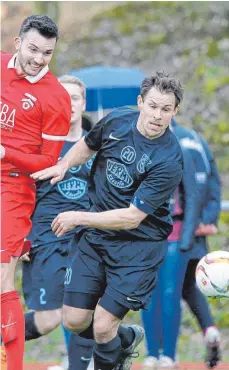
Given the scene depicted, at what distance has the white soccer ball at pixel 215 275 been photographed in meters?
5.93

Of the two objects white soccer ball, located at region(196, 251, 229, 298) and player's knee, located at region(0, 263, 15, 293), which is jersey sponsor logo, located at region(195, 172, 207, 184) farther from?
player's knee, located at region(0, 263, 15, 293)

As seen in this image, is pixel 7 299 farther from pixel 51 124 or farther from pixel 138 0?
pixel 138 0

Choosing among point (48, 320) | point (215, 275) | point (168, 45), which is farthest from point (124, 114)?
point (168, 45)

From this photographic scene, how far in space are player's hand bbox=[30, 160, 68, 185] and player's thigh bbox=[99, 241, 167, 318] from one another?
1.85ft

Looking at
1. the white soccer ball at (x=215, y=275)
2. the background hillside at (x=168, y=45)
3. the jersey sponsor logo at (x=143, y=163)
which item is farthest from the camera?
the background hillside at (x=168, y=45)

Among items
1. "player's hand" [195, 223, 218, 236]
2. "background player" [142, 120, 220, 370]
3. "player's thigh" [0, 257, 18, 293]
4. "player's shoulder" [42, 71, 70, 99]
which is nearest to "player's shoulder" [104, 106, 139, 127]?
"player's shoulder" [42, 71, 70, 99]

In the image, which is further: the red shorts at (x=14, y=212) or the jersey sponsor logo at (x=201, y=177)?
the jersey sponsor logo at (x=201, y=177)

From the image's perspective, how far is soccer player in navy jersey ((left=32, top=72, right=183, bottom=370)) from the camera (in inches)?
219

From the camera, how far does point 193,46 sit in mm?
14094

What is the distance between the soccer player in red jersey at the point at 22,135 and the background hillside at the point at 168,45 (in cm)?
624

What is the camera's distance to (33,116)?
580 centimetres

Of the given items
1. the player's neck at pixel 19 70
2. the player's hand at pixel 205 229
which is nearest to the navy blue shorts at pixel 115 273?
the player's neck at pixel 19 70

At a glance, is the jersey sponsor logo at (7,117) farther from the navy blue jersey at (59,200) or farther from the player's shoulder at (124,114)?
the navy blue jersey at (59,200)

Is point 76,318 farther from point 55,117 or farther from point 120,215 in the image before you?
point 55,117
